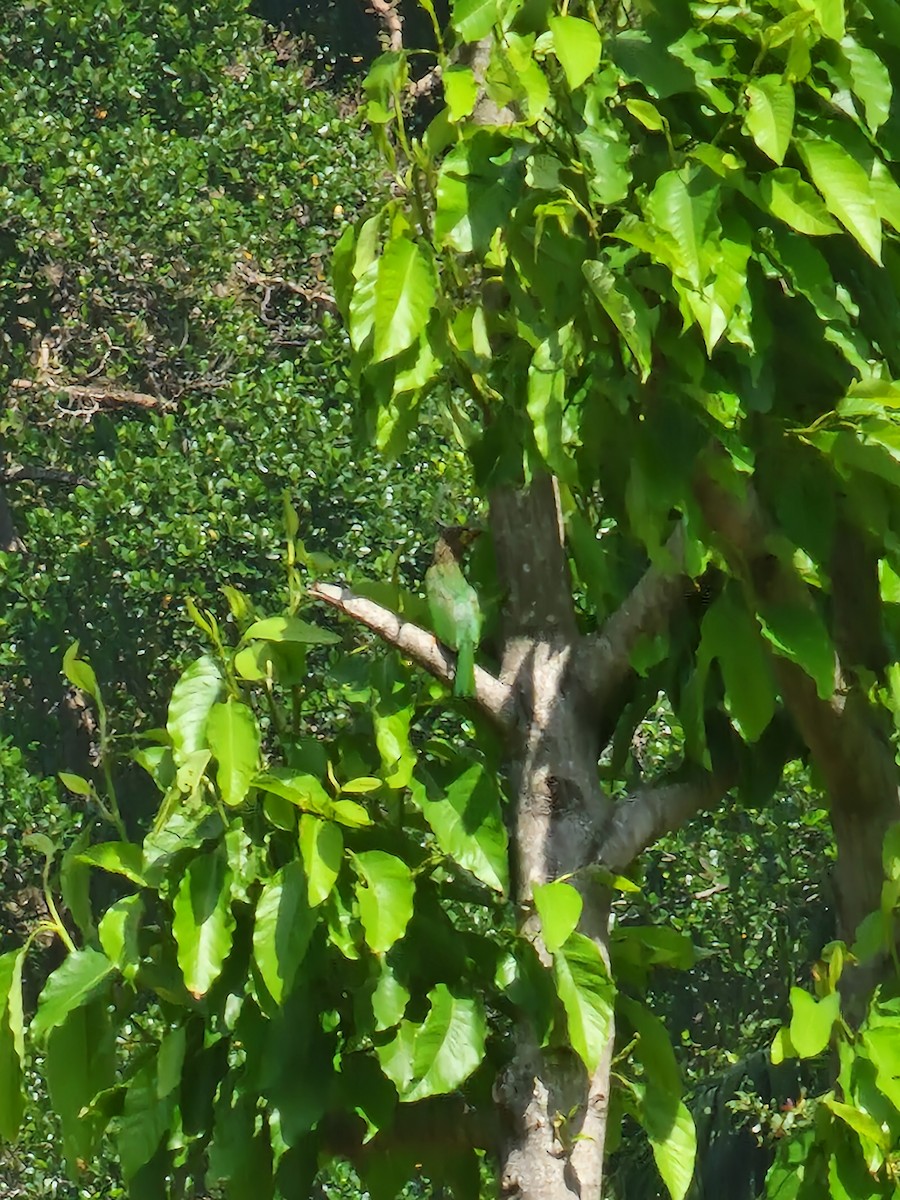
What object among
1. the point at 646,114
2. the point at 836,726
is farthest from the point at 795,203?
the point at 836,726

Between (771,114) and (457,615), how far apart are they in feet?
1.95

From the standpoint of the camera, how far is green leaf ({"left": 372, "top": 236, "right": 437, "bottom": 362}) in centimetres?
152

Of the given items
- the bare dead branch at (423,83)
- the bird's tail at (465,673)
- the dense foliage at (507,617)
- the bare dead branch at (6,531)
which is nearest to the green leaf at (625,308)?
the dense foliage at (507,617)

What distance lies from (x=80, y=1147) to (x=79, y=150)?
510 cm

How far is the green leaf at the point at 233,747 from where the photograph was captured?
1530 millimetres

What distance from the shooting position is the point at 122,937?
159 centimetres

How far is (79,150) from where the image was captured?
20.3 ft

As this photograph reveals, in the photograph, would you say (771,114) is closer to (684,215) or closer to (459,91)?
(684,215)

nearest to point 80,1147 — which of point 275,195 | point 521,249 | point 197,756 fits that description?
point 197,756

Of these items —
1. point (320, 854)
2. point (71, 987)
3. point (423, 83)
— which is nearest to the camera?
point (320, 854)

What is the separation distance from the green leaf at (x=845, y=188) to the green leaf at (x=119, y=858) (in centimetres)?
86

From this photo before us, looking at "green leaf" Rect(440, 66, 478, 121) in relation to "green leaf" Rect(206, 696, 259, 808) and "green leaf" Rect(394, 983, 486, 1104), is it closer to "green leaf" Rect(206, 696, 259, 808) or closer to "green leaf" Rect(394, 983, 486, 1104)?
"green leaf" Rect(206, 696, 259, 808)

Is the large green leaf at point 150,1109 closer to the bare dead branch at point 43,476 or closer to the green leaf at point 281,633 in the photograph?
the green leaf at point 281,633

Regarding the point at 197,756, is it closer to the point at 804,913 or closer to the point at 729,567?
the point at 729,567
